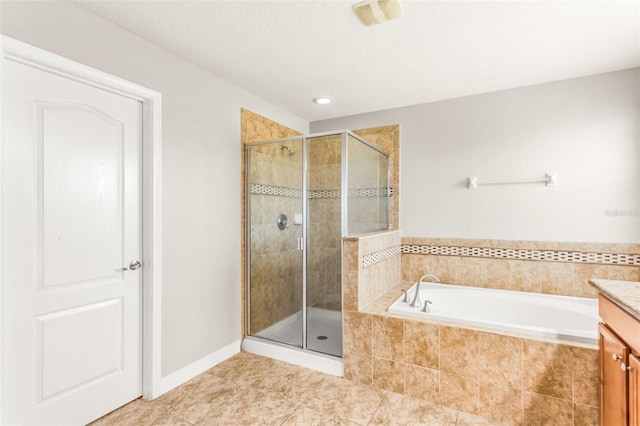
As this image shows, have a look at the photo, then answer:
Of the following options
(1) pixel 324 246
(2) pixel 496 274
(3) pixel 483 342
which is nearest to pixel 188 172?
(1) pixel 324 246

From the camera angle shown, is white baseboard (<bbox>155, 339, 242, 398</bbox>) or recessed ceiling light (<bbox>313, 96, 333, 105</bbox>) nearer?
white baseboard (<bbox>155, 339, 242, 398</bbox>)

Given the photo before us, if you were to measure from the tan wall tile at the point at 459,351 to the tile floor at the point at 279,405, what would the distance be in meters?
0.26

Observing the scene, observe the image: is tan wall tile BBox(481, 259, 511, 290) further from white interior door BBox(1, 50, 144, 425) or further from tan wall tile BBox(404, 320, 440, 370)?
white interior door BBox(1, 50, 144, 425)

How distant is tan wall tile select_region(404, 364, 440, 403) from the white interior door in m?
1.79

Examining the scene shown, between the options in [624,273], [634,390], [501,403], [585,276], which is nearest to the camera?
[634,390]

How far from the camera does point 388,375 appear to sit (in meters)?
2.28

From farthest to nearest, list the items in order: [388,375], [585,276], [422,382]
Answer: [585,276] → [388,375] → [422,382]

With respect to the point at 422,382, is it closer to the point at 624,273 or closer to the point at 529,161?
the point at 624,273

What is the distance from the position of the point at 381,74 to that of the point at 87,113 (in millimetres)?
2034

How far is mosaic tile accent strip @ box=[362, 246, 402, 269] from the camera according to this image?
8.52 ft

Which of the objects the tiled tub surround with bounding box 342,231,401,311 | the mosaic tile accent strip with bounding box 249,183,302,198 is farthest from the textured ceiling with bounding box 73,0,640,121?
the tiled tub surround with bounding box 342,231,401,311

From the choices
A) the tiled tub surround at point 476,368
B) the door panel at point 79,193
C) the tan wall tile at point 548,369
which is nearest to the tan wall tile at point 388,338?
the tiled tub surround at point 476,368

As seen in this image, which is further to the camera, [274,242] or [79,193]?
[274,242]

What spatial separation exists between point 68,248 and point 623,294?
8.84 ft
